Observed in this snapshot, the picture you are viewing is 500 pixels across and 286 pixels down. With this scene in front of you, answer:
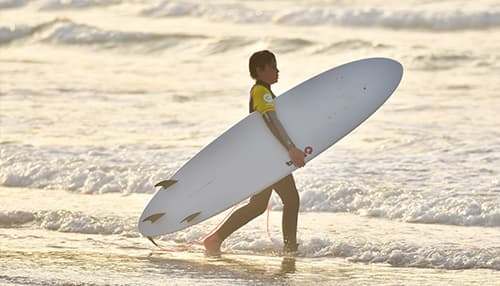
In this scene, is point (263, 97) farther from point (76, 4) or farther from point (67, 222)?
point (76, 4)

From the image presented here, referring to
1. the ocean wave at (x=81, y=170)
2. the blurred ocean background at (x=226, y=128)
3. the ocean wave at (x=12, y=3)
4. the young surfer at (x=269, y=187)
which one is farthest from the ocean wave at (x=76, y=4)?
the young surfer at (x=269, y=187)

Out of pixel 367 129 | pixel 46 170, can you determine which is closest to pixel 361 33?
pixel 367 129

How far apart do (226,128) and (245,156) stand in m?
5.51

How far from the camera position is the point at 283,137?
810 centimetres

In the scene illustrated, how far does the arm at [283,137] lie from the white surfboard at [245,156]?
15 cm

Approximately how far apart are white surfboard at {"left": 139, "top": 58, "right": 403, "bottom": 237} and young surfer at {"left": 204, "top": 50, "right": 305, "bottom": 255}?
0.43 feet

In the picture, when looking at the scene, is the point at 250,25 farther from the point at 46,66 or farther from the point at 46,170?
the point at 46,170

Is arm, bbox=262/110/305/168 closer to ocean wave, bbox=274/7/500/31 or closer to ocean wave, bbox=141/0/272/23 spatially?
ocean wave, bbox=274/7/500/31

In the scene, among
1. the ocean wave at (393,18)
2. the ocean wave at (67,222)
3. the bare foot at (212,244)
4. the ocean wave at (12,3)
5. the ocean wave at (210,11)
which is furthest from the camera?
the ocean wave at (12,3)

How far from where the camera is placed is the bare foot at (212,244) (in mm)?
8602

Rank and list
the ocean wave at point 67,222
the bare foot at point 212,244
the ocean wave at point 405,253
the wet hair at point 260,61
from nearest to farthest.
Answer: the wet hair at point 260,61 → the ocean wave at point 405,253 → the bare foot at point 212,244 → the ocean wave at point 67,222

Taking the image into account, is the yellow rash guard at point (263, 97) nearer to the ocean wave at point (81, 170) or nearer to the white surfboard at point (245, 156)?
the white surfboard at point (245, 156)

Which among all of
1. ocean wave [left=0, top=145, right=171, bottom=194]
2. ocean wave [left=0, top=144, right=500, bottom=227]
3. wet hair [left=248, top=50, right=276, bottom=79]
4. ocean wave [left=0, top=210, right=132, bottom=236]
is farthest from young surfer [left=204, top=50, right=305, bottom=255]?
ocean wave [left=0, top=145, right=171, bottom=194]

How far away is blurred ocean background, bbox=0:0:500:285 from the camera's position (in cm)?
835
